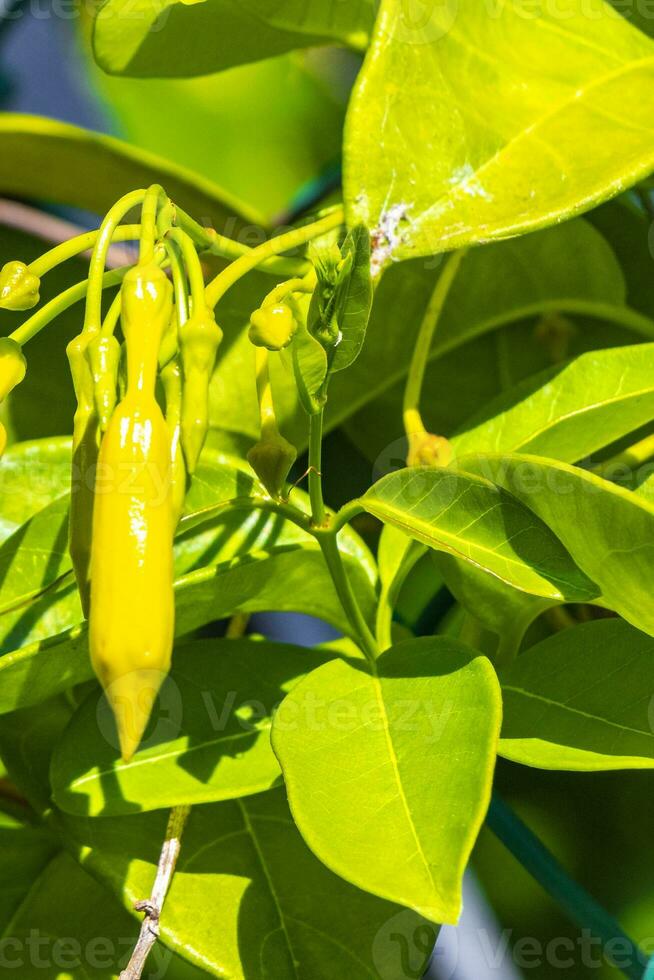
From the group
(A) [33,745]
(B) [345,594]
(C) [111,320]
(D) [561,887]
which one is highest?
(C) [111,320]

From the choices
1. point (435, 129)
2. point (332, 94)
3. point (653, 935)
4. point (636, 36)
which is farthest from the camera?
point (332, 94)

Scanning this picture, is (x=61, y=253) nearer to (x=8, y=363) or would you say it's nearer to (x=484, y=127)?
(x=8, y=363)

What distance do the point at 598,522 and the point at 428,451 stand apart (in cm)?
24

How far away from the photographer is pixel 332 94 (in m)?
1.34

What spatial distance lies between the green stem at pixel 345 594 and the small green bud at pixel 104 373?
0.61 feet

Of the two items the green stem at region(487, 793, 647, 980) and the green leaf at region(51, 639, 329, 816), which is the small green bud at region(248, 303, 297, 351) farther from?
the green stem at region(487, 793, 647, 980)

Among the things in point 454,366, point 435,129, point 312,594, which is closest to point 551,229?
point 454,366

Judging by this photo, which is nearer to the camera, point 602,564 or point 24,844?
point 602,564

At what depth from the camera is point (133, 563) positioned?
0.43 metres

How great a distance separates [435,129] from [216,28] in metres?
0.23

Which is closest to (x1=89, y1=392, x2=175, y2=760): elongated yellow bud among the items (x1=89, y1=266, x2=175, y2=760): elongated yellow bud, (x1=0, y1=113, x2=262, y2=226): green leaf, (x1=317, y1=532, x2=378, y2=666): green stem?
(x1=89, y1=266, x2=175, y2=760): elongated yellow bud

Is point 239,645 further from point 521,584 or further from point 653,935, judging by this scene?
point 653,935

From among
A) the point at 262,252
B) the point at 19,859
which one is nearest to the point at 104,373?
the point at 262,252

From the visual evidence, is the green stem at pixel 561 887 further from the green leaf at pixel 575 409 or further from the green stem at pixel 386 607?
the green leaf at pixel 575 409
